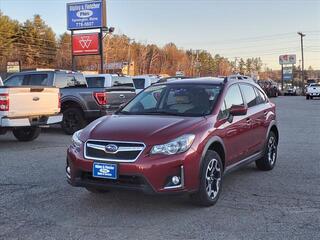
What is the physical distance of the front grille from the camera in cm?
561

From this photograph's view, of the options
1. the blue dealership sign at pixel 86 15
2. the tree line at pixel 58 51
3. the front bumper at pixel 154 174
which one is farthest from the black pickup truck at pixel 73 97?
the tree line at pixel 58 51

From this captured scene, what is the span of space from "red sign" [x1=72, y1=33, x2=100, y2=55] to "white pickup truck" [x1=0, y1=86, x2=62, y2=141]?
69.5ft

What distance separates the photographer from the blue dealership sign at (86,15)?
33.2 meters

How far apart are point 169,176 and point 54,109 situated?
7276 millimetres

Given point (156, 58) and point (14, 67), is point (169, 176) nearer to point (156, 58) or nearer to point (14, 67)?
point (14, 67)

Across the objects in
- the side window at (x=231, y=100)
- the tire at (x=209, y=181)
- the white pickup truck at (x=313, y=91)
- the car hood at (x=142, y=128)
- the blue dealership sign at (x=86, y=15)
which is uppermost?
the blue dealership sign at (x=86, y=15)

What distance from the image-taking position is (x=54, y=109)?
1233 cm

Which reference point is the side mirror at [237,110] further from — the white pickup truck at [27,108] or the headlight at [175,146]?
the white pickup truck at [27,108]

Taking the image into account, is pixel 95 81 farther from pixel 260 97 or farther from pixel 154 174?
pixel 154 174

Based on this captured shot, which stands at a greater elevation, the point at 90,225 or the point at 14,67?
the point at 14,67

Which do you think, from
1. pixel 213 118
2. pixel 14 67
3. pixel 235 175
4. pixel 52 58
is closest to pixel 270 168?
pixel 235 175

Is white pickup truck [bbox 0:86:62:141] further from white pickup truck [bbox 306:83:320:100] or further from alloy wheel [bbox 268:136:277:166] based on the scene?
white pickup truck [bbox 306:83:320:100]

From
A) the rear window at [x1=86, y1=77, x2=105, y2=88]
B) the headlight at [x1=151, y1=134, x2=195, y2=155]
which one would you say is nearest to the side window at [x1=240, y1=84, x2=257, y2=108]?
the headlight at [x1=151, y1=134, x2=195, y2=155]

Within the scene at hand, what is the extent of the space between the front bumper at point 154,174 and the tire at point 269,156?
2.94 metres
